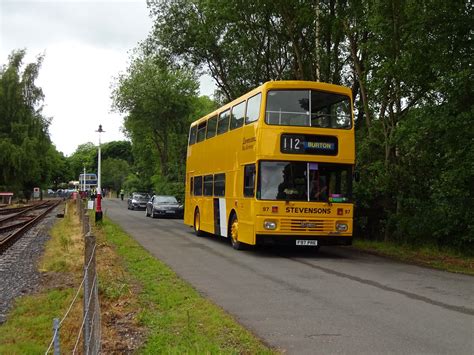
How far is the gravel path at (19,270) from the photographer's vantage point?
10.4 metres

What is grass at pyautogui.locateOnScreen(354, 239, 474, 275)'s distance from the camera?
13070 mm

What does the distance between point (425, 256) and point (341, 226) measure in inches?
97.0

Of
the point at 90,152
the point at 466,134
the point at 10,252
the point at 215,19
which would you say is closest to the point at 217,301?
the point at 466,134

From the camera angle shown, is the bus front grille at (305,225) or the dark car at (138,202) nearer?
the bus front grille at (305,225)

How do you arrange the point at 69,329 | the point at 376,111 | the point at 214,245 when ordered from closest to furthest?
the point at 69,329 < the point at 214,245 < the point at 376,111

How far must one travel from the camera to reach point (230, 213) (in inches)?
658

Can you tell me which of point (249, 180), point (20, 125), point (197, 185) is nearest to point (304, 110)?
point (249, 180)

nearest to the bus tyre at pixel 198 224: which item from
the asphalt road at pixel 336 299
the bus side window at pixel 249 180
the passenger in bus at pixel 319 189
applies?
the asphalt road at pixel 336 299

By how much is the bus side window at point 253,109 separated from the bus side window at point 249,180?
130cm

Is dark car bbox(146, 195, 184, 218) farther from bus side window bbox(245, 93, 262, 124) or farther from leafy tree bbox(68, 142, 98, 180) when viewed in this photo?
leafy tree bbox(68, 142, 98, 180)

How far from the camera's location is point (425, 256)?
1484cm

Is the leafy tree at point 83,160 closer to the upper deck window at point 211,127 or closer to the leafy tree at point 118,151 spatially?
the leafy tree at point 118,151

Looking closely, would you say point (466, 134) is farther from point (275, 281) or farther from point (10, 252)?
point (10, 252)

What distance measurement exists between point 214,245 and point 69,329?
10.0 m
